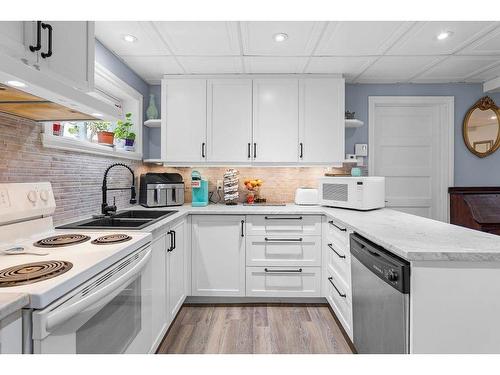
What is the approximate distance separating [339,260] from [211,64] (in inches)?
82.7

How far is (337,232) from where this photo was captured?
229 cm

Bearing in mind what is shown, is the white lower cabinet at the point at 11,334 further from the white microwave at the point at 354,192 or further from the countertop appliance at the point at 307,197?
the countertop appliance at the point at 307,197

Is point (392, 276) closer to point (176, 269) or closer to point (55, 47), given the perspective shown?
point (176, 269)

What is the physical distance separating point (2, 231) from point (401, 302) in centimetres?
180

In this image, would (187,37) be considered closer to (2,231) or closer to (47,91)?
(47,91)

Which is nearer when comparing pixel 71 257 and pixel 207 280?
pixel 71 257

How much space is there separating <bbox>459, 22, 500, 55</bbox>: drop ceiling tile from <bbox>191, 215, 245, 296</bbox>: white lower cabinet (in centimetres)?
253

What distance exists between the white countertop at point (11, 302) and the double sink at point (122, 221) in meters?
0.94

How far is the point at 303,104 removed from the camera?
2996 millimetres

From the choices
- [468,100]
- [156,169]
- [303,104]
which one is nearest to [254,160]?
[303,104]

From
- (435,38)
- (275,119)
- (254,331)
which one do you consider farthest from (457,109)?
(254,331)

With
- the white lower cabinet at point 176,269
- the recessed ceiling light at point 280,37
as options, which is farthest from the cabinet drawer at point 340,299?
the recessed ceiling light at point 280,37
